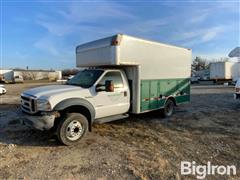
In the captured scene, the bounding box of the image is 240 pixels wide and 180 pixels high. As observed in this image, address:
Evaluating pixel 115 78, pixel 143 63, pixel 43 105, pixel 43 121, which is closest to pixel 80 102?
pixel 43 105

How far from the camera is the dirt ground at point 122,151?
4117 millimetres

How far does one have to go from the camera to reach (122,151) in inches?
203

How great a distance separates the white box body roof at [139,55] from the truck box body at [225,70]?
86.2 feet

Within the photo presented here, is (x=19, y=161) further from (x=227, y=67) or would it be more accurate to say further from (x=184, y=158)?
(x=227, y=67)

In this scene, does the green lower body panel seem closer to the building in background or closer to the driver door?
the driver door

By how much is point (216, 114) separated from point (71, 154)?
22.9 feet

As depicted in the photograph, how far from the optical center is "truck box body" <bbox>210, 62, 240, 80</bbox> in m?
32.5

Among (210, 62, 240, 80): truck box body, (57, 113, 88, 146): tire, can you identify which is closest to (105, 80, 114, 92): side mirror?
(57, 113, 88, 146): tire

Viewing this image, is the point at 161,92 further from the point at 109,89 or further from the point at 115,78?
the point at 109,89

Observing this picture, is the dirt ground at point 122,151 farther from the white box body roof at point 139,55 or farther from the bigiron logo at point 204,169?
the white box body roof at point 139,55

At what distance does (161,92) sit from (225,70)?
28.2 m

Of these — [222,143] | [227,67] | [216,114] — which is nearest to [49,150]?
[222,143]

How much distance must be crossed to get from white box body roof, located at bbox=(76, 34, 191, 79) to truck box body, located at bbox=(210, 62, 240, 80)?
1035 inches

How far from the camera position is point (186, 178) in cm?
389
